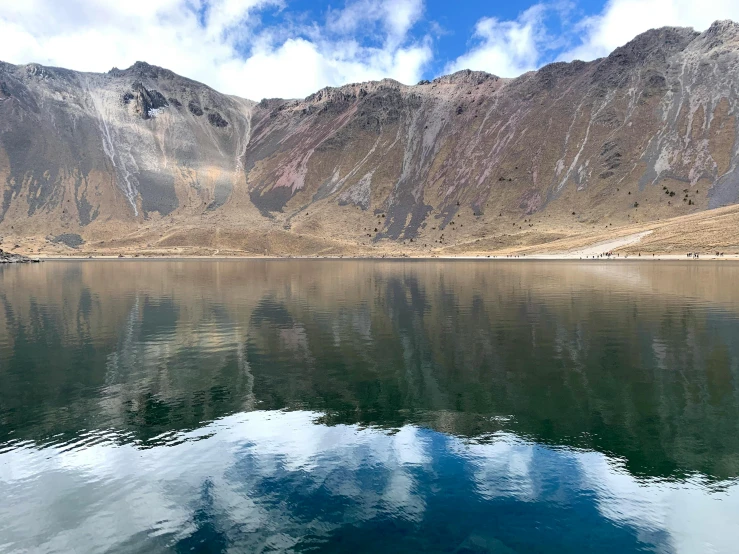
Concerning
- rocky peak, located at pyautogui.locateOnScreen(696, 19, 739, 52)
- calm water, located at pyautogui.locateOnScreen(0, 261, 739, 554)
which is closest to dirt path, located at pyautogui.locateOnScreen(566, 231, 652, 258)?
calm water, located at pyautogui.locateOnScreen(0, 261, 739, 554)

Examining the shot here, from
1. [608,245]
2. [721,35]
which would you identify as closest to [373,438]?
[608,245]

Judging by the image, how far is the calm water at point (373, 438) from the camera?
36.6 feet

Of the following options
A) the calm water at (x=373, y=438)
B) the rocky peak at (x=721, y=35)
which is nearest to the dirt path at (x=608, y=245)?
the calm water at (x=373, y=438)

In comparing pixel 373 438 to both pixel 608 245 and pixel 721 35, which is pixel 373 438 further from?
pixel 721 35

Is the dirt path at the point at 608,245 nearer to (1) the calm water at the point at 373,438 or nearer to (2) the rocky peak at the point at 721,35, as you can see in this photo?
(1) the calm water at the point at 373,438

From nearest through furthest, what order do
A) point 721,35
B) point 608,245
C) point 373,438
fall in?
point 373,438
point 608,245
point 721,35

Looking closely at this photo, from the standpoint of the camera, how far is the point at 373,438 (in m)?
15.8

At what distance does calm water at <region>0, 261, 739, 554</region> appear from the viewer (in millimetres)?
11164

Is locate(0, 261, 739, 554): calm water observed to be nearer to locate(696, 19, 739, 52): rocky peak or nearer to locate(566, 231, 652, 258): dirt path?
locate(566, 231, 652, 258): dirt path

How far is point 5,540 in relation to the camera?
10844 mm

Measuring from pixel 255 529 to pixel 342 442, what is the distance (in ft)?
15.7

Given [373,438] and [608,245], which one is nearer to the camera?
[373,438]

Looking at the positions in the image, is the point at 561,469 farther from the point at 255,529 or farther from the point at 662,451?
the point at 255,529

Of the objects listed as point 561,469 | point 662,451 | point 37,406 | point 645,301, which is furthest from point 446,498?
point 645,301
